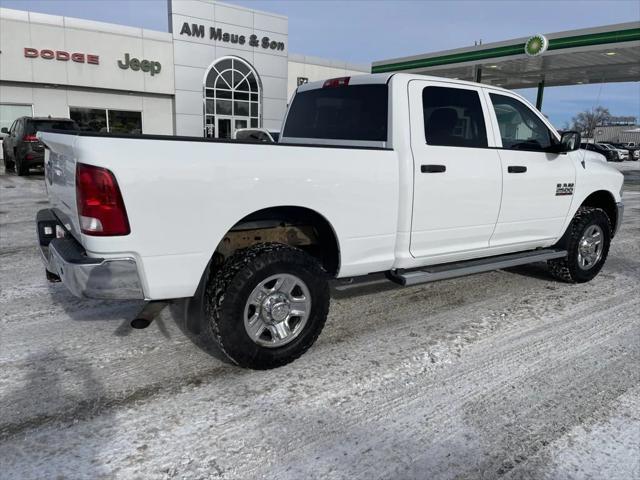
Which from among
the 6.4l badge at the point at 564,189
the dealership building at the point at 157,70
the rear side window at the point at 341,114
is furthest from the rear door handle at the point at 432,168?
the dealership building at the point at 157,70

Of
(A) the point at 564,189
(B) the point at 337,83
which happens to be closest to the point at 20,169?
(B) the point at 337,83

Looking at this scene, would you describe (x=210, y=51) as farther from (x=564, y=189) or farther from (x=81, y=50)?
(x=564, y=189)

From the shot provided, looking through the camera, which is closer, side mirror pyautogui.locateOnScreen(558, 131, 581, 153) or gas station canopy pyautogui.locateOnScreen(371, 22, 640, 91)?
side mirror pyautogui.locateOnScreen(558, 131, 581, 153)

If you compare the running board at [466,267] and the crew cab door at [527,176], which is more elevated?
the crew cab door at [527,176]

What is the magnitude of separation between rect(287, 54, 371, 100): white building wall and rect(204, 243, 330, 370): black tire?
26.9 meters

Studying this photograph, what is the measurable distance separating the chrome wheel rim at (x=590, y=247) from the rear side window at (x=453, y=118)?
1.95m

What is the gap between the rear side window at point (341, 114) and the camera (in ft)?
13.5

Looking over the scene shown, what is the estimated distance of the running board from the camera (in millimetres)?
4035

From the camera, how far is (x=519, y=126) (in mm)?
→ 4875

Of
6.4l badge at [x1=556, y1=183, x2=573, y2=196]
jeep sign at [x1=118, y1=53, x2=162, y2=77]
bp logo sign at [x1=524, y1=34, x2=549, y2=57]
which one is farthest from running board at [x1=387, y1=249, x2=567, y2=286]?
jeep sign at [x1=118, y1=53, x2=162, y2=77]

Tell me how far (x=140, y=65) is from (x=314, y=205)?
23.5m

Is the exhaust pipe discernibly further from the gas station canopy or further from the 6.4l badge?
the gas station canopy

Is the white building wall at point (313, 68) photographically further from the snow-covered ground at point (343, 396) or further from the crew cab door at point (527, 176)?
the snow-covered ground at point (343, 396)

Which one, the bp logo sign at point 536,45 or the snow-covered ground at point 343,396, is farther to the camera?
the bp logo sign at point 536,45
